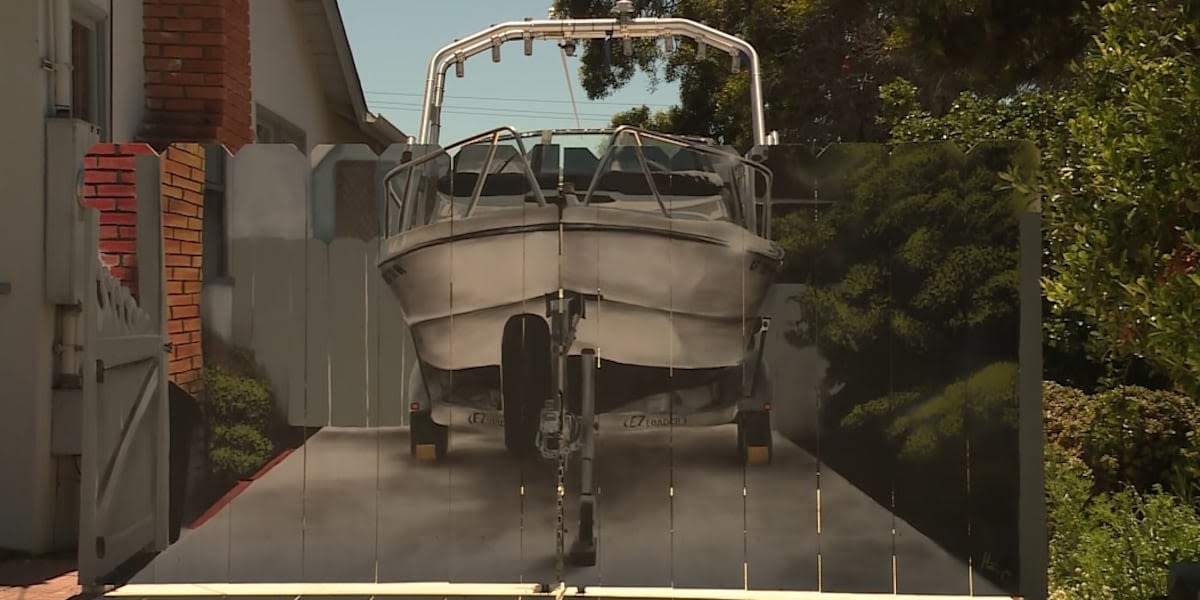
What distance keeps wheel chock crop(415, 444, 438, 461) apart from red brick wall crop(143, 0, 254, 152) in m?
3.91

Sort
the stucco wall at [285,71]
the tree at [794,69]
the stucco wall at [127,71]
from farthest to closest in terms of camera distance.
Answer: the tree at [794,69]
the stucco wall at [285,71]
the stucco wall at [127,71]

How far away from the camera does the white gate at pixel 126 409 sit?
565cm

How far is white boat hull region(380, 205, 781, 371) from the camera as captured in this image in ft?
18.2

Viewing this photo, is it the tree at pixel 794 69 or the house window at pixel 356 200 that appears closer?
the house window at pixel 356 200

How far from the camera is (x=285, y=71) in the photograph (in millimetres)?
11547

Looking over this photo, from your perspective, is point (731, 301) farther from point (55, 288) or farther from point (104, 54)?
point (104, 54)

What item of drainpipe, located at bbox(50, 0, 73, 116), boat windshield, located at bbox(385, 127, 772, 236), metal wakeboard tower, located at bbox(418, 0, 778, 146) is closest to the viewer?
boat windshield, located at bbox(385, 127, 772, 236)

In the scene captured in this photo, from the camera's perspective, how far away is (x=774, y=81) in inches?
736

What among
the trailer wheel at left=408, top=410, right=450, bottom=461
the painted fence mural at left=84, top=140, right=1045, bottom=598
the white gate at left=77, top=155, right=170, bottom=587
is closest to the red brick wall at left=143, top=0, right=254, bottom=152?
the white gate at left=77, top=155, right=170, bottom=587

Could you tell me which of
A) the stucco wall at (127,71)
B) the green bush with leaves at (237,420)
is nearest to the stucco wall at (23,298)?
the stucco wall at (127,71)

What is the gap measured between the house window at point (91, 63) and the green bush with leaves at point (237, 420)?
2848mm

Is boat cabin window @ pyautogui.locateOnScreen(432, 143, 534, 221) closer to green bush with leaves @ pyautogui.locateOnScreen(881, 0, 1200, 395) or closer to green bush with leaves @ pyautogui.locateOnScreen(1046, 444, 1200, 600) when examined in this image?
green bush with leaves @ pyautogui.locateOnScreen(881, 0, 1200, 395)

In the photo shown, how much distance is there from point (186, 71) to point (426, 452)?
4.45 meters

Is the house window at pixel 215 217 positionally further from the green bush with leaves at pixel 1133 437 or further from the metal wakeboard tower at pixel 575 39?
the green bush with leaves at pixel 1133 437
